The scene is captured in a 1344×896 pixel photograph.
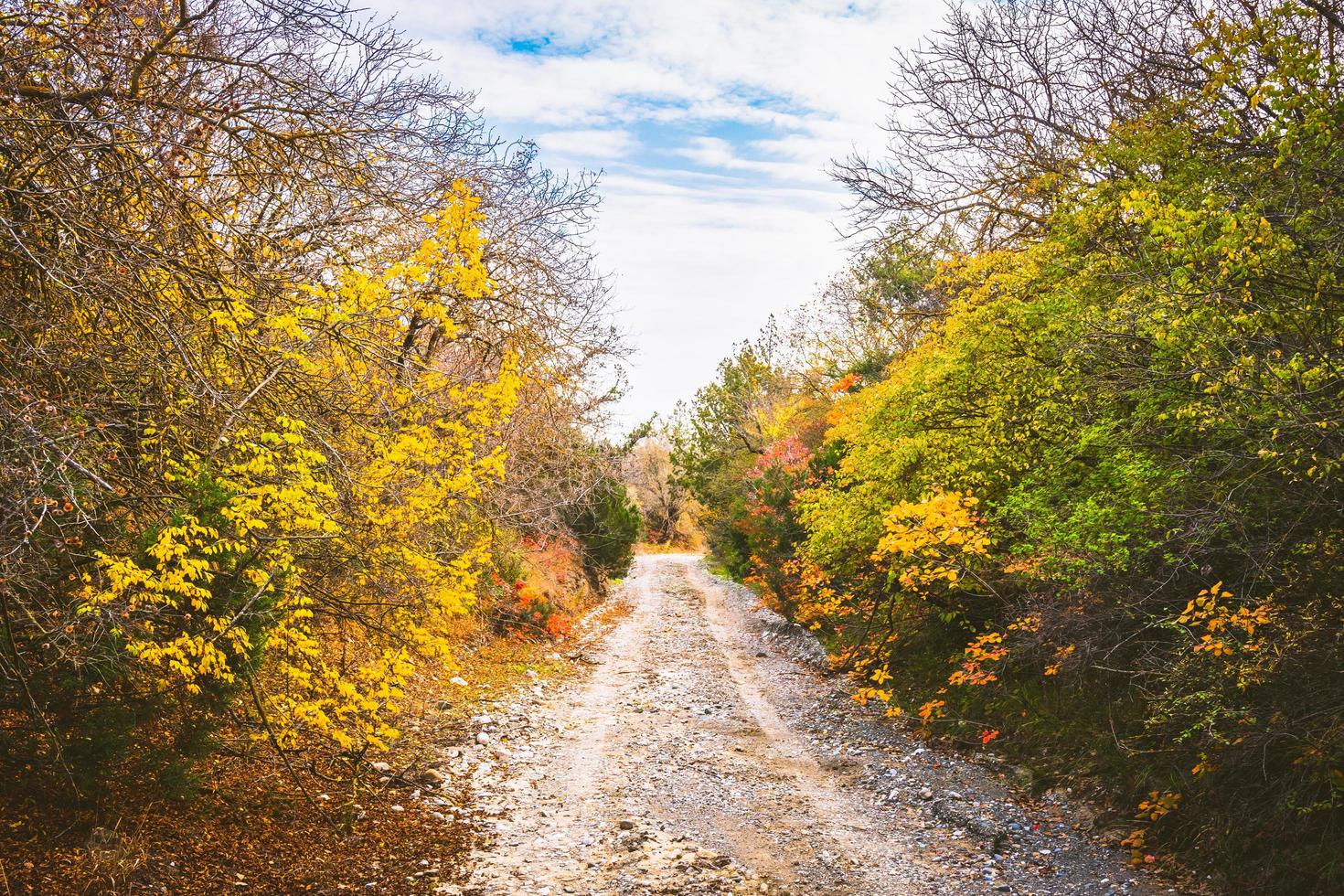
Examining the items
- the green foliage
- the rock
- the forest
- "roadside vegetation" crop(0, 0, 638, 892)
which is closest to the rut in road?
the forest

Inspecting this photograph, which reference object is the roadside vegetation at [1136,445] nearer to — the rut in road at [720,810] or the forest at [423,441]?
the forest at [423,441]

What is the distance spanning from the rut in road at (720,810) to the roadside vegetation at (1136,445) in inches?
46.4

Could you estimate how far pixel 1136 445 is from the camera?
636cm

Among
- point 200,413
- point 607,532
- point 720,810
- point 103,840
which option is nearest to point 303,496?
point 200,413

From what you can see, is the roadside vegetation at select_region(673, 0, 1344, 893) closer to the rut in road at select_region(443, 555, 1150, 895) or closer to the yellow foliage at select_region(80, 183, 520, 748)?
the rut in road at select_region(443, 555, 1150, 895)

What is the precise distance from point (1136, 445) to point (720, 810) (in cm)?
532

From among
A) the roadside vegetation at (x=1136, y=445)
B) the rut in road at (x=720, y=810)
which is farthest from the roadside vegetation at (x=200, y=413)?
A: the roadside vegetation at (x=1136, y=445)

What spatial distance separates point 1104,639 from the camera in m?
7.56

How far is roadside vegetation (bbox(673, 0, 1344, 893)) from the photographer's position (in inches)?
210

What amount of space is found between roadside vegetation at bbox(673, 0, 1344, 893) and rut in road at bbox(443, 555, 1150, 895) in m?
1.18

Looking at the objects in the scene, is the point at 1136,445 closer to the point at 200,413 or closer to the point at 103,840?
the point at 200,413

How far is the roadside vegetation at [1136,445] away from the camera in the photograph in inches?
210

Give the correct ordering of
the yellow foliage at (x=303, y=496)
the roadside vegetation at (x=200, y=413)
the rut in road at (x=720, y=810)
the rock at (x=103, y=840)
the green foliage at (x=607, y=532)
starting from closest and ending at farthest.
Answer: the roadside vegetation at (x=200, y=413) < the yellow foliage at (x=303, y=496) < the rock at (x=103, y=840) < the rut in road at (x=720, y=810) < the green foliage at (x=607, y=532)

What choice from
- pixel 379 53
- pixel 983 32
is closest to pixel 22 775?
pixel 379 53
